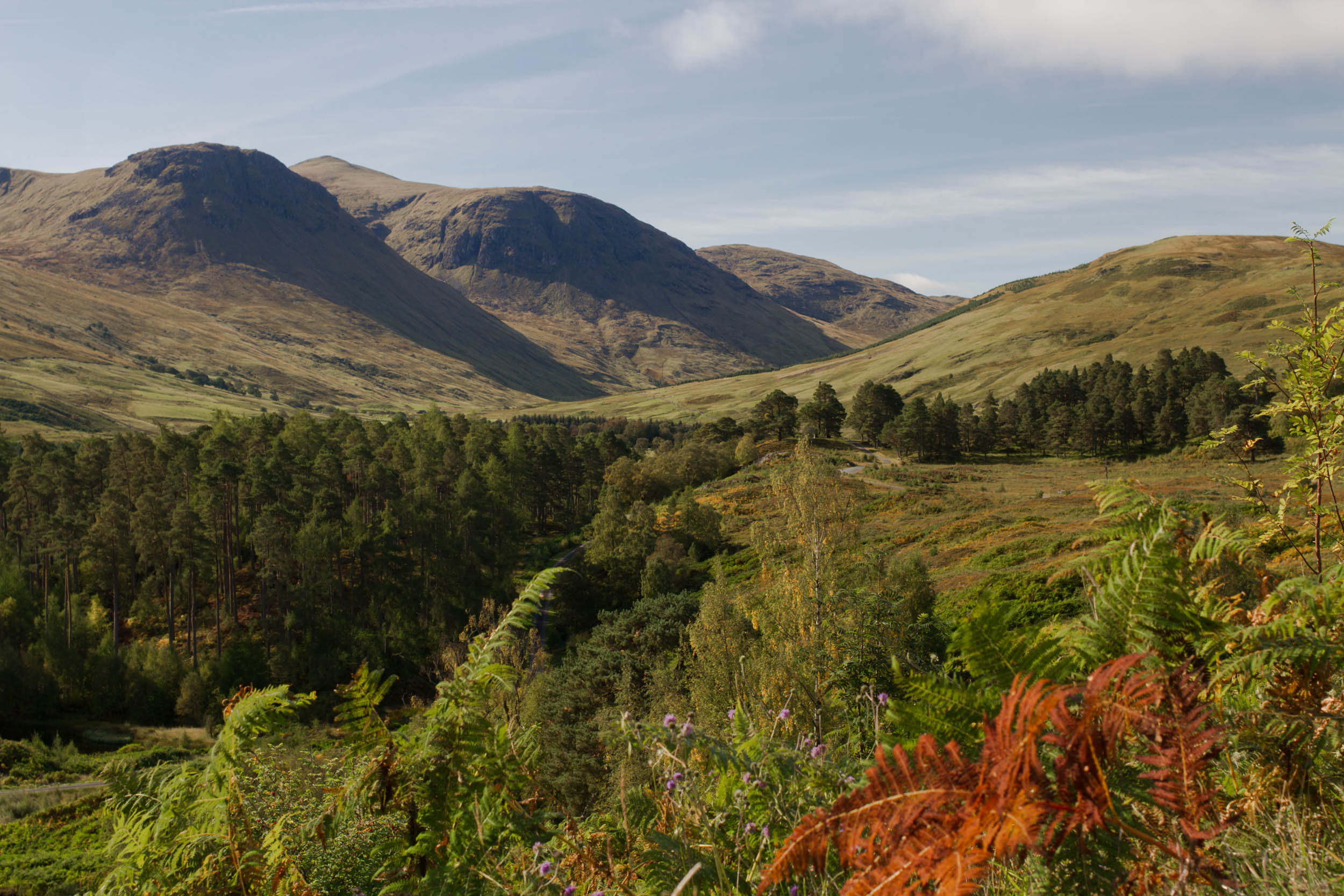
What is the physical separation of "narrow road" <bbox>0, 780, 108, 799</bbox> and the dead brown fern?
4548cm

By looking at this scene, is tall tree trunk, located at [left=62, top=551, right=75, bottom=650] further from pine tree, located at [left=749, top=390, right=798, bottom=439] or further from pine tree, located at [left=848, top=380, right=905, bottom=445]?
pine tree, located at [left=848, top=380, right=905, bottom=445]

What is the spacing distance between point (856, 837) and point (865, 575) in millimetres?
24967

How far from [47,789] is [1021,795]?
49.2m

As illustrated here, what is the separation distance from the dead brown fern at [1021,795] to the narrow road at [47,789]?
45.5 m

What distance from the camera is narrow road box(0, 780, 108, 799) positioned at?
35531mm

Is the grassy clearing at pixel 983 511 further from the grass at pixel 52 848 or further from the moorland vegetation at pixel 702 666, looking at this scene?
the grass at pixel 52 848

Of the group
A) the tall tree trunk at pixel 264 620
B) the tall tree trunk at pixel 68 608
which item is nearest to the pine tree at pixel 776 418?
the tall tree trunk at pixel 264 620

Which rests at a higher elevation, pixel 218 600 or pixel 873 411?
pixel 873 411

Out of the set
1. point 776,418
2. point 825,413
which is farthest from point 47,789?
point 825,413

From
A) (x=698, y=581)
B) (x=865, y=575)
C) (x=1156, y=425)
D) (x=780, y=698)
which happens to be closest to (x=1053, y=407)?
(x=1156, y=425)

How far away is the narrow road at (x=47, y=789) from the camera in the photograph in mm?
35531

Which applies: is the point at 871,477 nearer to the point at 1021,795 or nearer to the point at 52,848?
the point at 52,848

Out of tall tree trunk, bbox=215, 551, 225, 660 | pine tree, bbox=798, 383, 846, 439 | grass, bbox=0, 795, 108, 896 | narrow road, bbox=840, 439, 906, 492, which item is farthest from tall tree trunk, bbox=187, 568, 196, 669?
pine tree, bbox=798, 383, 846, 439

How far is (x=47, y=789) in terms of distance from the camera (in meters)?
36.4
